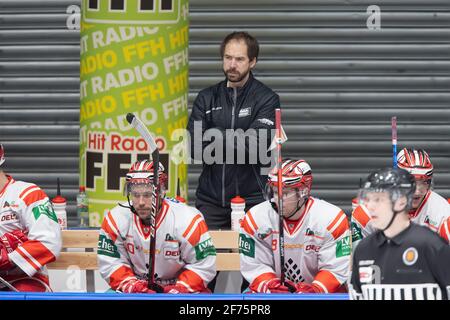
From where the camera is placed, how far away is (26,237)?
9.90 metres

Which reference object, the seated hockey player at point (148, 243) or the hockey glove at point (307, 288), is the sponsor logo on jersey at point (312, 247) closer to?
the hockey glove at point (307, 288)

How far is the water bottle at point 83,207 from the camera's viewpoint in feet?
37.7

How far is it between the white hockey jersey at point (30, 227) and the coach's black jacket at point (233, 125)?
4.81ft

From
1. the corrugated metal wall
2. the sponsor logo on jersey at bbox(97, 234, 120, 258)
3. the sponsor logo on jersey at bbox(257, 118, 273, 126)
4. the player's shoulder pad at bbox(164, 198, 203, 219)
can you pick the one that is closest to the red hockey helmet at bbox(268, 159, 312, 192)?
the player's shoulder pad at bbox(164, 198, 203, 219)

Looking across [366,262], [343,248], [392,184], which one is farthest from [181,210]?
[392,184]

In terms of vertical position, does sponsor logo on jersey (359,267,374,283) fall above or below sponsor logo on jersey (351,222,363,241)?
above

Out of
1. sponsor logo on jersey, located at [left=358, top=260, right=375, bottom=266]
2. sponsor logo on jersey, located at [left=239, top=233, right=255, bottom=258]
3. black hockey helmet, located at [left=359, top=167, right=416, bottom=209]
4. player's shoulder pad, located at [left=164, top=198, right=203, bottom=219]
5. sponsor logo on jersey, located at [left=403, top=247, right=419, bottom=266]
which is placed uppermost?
black hockey helmet, located at [left=359, top=167, right=416, bottom=209]

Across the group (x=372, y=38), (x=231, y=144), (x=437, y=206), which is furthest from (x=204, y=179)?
(x=372, y=38)

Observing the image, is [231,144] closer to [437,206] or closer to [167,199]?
[167,199]

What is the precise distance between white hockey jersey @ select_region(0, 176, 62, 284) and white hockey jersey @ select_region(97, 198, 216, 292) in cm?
38

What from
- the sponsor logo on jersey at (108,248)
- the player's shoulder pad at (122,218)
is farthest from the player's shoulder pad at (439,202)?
the sponsor logo on jersey at (108,248)

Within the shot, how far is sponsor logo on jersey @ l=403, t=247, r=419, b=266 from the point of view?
24.3 ft

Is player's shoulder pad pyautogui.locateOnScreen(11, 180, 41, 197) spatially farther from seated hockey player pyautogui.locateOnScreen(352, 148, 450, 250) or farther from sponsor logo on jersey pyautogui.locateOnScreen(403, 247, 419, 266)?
sponsor logo on jersey pyautogui.locateOnScreen(403, 247, 419, 266)

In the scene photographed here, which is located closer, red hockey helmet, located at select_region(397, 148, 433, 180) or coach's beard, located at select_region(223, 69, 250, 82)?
red hockey helmet, located at select_region(397, 148, 433, 180)
